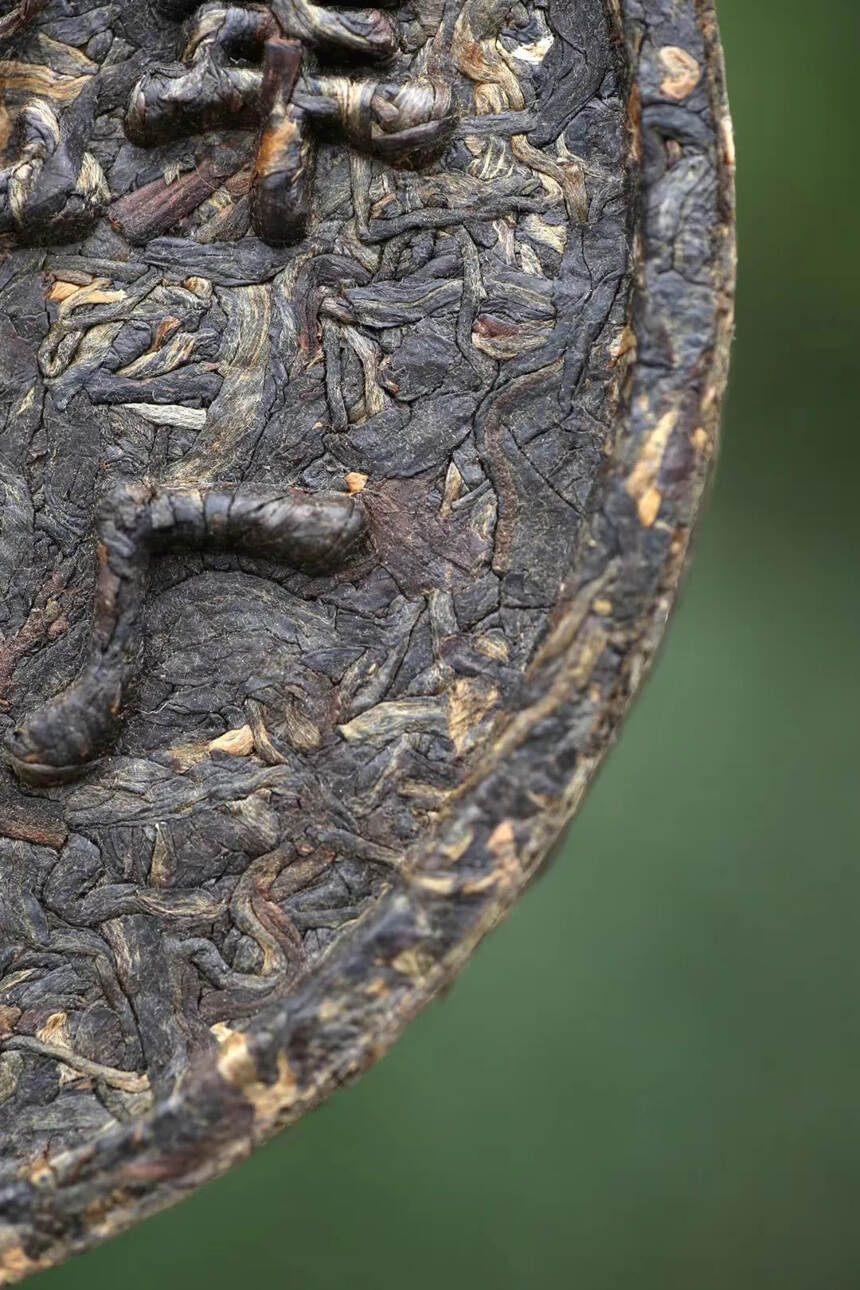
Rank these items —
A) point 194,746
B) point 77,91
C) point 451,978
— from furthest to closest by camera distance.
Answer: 1. point 77,91
2. point 194,746
3. point 451,978

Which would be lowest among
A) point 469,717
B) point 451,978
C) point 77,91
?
point 451,978

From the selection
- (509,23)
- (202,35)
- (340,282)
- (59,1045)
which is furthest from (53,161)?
(59,1045)

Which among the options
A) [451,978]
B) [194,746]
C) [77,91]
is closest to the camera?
[451,978]

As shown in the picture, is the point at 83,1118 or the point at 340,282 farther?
the point at 340,282

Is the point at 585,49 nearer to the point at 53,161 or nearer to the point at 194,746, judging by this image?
the point at 53,161

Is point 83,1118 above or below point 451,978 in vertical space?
below

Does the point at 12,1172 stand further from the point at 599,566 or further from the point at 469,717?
the point at 599,566
